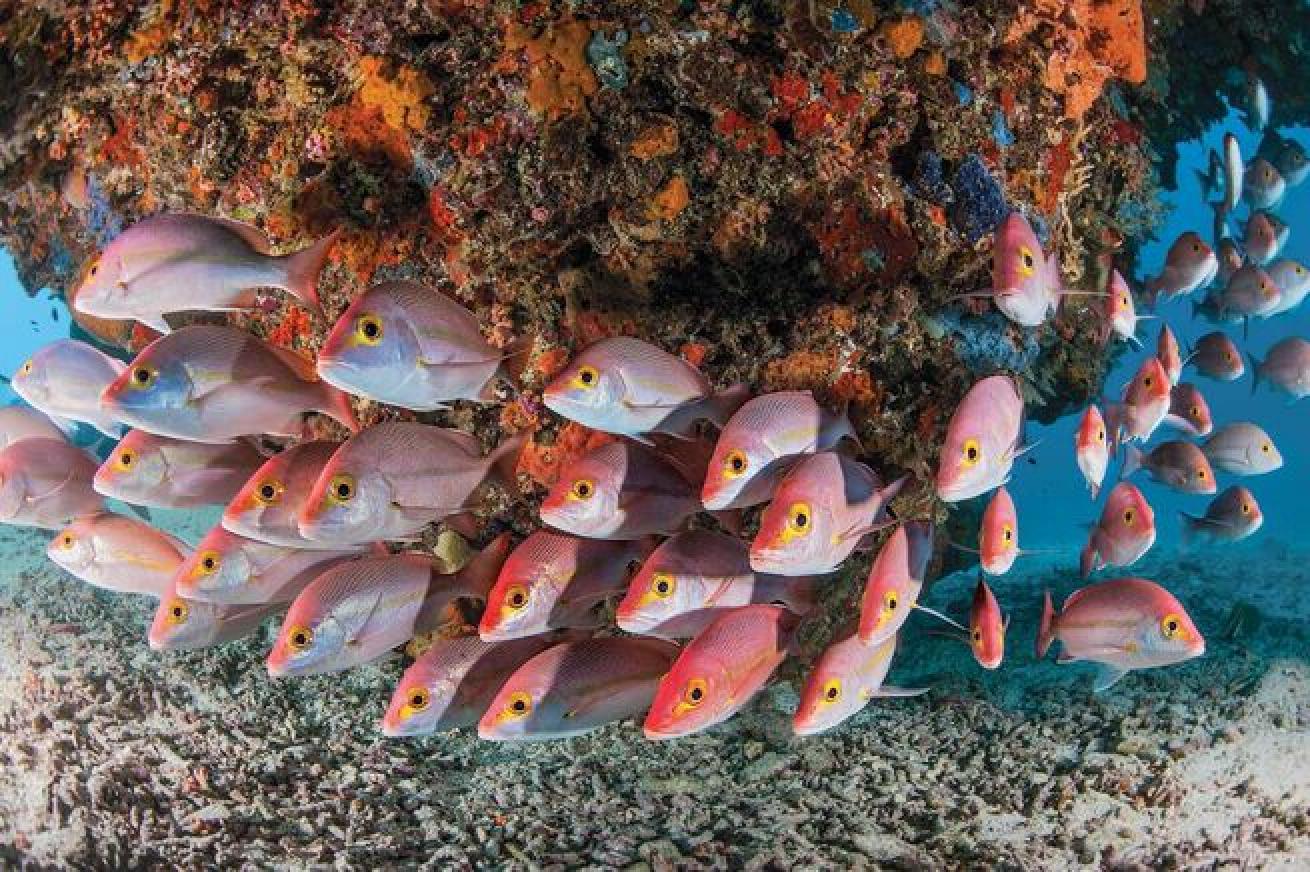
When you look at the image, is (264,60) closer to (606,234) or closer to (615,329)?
(606,234)

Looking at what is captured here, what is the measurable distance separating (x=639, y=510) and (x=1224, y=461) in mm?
5179

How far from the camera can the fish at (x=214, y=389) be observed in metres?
2.77

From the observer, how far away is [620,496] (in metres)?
2.82

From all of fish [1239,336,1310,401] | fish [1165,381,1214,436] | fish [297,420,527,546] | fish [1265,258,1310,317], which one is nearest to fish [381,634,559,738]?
fish [297,420,527,546]

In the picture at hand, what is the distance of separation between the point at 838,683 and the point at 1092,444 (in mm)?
1706

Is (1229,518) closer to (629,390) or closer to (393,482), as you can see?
(629,390)

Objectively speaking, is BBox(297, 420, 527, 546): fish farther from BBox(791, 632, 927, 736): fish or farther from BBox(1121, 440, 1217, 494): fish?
BBox(1121, 440, 1217, 494): fish

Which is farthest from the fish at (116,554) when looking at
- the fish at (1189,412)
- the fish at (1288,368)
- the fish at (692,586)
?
the fish at (1288,368)

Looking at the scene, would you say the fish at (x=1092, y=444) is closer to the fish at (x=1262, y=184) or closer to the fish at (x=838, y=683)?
the fish at (x=838, y=683)

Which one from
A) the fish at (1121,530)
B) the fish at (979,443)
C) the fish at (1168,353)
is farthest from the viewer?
the fish at (1168,353)

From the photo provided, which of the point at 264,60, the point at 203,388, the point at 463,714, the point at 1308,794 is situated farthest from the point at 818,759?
the point at 264,60

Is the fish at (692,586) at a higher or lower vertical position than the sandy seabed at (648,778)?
higher

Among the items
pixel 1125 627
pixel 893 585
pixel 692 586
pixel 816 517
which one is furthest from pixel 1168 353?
pixel 692 586

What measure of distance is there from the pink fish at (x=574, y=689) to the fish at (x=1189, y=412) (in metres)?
4.09
